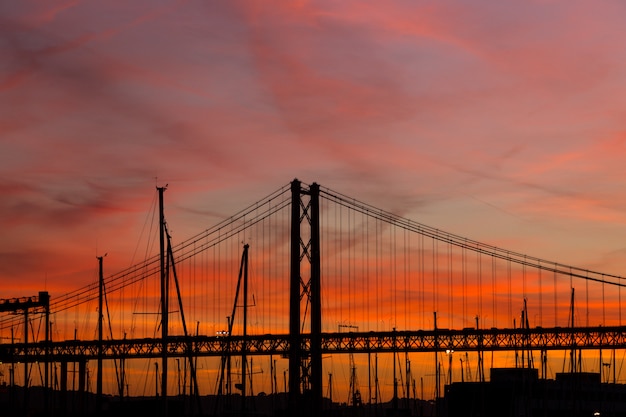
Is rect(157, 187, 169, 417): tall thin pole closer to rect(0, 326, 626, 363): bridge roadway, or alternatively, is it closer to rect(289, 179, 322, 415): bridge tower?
rect(289, 179, 322, 415): bridge tower

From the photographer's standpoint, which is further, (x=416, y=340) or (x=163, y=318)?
(x=416, y=340)

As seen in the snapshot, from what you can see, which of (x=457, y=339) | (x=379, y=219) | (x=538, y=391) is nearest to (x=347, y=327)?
(x=457, y=339)

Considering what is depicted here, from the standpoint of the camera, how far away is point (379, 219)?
311 ft

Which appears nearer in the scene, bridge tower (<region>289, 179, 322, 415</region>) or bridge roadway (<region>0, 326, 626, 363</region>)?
bridge tower (<region>289, 179, 322, 415</region>)

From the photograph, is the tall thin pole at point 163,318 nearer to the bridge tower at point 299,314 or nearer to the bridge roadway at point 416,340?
the bridge tower at point 299,314

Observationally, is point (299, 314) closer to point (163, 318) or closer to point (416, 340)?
point (163, 318)

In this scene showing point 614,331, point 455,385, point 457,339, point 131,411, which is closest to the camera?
point 131,411

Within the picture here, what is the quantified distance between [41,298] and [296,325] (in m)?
43.6

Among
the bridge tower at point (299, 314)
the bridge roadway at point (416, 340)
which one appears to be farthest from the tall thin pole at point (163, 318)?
the bridge roadway at point (416, 340)

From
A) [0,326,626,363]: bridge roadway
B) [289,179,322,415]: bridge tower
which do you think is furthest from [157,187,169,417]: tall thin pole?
[0,326,626,363]: bridge roadway

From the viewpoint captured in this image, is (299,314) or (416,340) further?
(416,340)

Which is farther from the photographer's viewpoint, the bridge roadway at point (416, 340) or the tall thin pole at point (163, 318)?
the bridge roadway at point (416, 340)

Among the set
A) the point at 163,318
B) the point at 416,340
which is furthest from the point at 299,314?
the point at 416,340

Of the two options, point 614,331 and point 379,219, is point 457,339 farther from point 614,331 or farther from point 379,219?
point 379,219
